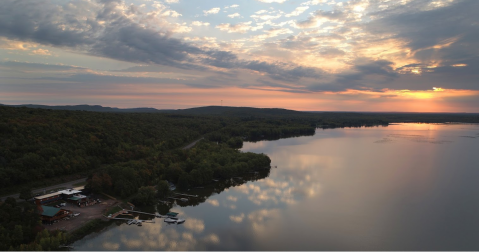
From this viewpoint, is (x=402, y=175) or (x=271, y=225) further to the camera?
(x=402, y=175)

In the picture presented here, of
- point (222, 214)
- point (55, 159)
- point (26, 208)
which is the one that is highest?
point (55, 159)

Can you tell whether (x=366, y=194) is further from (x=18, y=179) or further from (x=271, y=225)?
(x=18, y=179)

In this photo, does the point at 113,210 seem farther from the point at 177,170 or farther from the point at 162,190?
the point at 177,170

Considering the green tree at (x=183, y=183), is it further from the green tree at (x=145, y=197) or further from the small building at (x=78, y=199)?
the small building at (x=78, y=199)

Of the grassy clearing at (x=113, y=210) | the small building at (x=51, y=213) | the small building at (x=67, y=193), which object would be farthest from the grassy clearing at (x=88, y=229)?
the small building at (x=67, y=193)

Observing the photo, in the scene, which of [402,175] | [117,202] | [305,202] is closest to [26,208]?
[117,202]
